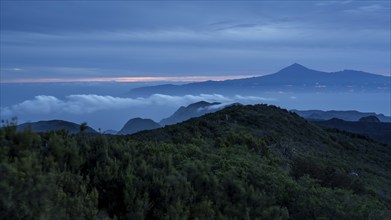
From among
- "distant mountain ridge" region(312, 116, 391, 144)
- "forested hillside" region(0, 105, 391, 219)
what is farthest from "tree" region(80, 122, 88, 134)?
"distant mountain ridge" region(312, 116, 391, 144)

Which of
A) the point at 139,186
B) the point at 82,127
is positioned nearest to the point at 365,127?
the point at 82,127

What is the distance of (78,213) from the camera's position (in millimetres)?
4980

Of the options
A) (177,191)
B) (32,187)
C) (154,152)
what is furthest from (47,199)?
(154,152)

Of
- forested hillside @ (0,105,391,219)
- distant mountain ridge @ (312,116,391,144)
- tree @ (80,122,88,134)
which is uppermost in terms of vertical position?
tree @ (80,122,88,134)

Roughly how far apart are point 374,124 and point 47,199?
2607 inches

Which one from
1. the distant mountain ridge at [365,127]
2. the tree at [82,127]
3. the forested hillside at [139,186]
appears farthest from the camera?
the distant mountain ridge at [365,127]

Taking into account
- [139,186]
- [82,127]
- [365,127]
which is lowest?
[365,127]

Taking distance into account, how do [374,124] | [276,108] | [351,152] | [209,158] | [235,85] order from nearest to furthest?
[209,158]
[351,152]
[276,108]
[374,124]
[235,85]

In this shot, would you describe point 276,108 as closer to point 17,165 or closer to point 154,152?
point 154,152

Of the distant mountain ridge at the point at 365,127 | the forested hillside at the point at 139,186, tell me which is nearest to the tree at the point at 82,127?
the forested hillside at the point at 139,186

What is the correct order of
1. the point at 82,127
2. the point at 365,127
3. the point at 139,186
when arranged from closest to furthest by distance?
the point at 139,186 < the point at 82,127 < the point at 365,127

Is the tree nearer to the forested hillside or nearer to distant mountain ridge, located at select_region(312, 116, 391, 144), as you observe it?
the forested hillside

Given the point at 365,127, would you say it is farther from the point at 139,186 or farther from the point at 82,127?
the point at 139,186

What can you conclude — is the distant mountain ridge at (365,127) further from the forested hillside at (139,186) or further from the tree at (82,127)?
the tree at (82,127)
